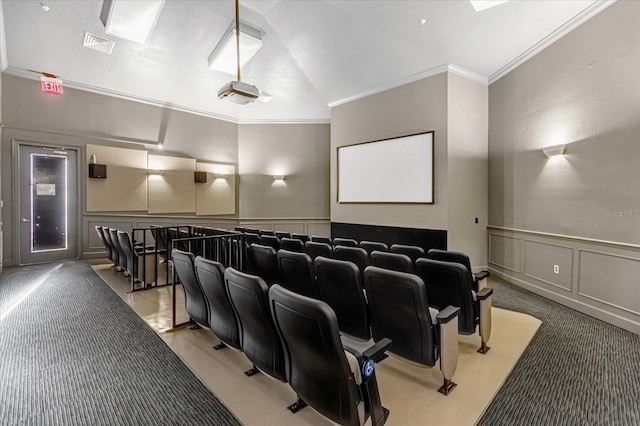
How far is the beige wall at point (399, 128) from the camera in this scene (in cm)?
530

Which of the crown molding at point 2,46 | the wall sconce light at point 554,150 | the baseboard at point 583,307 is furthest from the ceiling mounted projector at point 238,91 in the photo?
the baseboard at point 583,307

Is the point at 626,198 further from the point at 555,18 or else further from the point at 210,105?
the point at 210,105

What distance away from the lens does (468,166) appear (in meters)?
5.40

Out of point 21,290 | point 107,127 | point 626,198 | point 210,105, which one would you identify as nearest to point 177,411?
point 21,290

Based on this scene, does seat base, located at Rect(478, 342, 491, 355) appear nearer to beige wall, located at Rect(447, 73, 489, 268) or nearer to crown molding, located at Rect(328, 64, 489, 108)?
beige wall, located at Rect(447, 73, 489, 268)

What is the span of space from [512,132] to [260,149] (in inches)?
238

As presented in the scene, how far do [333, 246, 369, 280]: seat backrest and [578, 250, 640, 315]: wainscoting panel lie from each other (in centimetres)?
275

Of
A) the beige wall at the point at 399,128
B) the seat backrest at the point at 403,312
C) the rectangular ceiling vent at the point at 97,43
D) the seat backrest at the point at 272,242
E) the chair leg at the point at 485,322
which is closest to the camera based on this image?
the seat backrest at the point at 403,312

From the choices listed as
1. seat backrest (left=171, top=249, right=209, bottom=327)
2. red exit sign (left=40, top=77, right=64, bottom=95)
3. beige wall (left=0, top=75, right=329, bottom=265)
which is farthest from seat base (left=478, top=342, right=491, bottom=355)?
red exit sign (left=40, top=77, right=64, bottom=95)

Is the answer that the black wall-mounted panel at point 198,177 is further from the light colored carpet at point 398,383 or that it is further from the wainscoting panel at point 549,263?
the wainscoting panel at point 549,263

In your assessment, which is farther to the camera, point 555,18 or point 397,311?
point 555,18

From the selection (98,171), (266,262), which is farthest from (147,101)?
(266,262)

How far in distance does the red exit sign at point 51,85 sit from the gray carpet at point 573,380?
7983 millimetres

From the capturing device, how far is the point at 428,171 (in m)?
5.49
